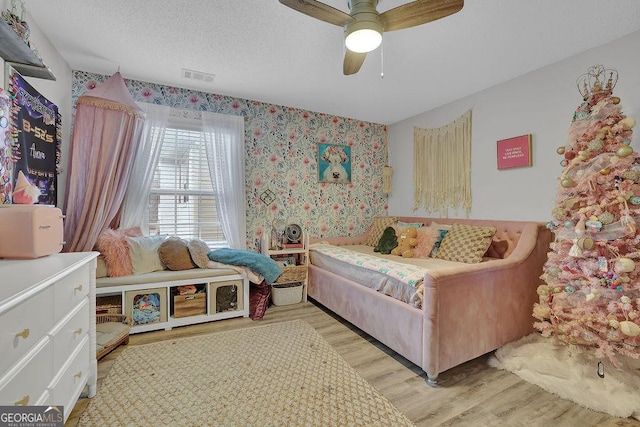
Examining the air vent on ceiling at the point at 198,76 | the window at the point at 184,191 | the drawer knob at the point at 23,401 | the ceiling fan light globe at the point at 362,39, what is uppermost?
the air vent on ceiling at the point at 198,76

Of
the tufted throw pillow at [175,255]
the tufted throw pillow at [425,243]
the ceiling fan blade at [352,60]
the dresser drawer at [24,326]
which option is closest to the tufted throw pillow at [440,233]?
the tufted throw pillow at [425,243]

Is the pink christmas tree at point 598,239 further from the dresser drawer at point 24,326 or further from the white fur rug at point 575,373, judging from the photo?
the dresser drawer at point 24,326

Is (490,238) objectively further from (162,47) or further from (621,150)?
(162,47)

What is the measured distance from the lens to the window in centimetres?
310

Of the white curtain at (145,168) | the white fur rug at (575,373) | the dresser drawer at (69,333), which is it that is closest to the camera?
the dresser drawer at (69,333)

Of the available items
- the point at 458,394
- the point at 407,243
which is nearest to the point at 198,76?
the point at 407,243

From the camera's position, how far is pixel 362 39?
1657mm

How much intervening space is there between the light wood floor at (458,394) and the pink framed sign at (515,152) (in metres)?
1.80

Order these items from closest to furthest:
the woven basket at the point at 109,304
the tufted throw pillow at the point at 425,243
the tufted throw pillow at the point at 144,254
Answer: the woven basket at the point at 109,304
the tufted throw pillow at the point at 144,254
the tufted throw pillow at the point at 425,243

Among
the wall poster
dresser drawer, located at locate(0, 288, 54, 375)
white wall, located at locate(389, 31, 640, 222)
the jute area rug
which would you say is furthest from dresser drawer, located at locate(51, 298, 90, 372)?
white wall, located at locate(389, 31, 640, 222)

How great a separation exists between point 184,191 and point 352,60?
227 centimetres

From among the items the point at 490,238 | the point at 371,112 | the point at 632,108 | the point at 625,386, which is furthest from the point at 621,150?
the point at 371,112

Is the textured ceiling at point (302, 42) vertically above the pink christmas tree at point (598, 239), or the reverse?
the textured ceiling at point (302, 42)

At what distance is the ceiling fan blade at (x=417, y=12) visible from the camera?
1.45 m
